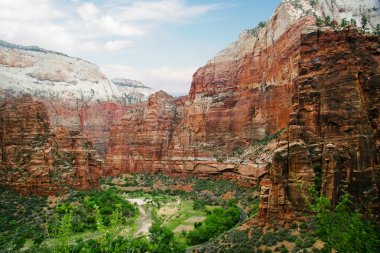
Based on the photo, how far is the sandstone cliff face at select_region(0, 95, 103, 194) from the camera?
181ft

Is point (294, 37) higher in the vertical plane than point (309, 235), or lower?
higher

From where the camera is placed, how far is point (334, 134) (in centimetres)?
3822

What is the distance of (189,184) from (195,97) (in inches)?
1086

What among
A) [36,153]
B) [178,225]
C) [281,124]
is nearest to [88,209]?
[36,153]

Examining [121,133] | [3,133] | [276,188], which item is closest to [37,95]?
[121,133]

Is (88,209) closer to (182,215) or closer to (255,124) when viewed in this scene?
(182,215)

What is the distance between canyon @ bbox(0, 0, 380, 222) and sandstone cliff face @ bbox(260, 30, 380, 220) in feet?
0.33

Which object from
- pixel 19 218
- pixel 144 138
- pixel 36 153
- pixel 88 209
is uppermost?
pixel 144 138

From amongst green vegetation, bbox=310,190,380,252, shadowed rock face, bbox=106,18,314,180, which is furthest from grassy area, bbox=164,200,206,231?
green vegetation, bbox=310,190,380,252

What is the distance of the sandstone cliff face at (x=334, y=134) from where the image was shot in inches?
1430

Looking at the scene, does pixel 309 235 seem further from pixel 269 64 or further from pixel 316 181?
pixel 269 64

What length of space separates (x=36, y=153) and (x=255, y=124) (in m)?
47.9

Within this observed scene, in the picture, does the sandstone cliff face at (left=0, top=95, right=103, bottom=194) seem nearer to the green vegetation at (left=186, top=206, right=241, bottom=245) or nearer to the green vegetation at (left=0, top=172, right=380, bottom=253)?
the green vegetation at (left=0, top=172, right=380, bottom=253)

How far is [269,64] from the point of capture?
8650cm
